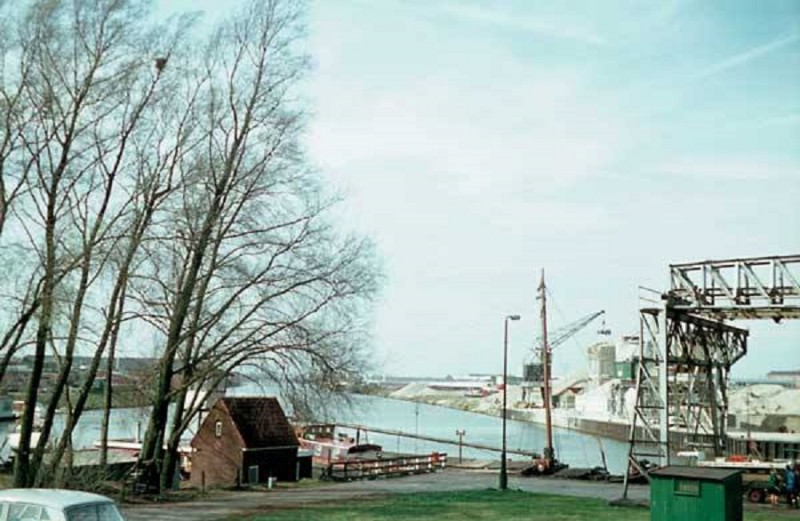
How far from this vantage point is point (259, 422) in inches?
1817

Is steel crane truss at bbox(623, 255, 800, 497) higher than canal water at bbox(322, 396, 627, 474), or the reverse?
steel crane truss at bbox(623, 255, 800, 497)

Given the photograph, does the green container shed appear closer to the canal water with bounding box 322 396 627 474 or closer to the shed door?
the shed door

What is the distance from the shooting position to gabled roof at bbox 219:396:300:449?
44875mm

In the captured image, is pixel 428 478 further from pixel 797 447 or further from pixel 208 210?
pixel 797 447

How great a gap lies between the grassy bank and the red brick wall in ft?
46.7

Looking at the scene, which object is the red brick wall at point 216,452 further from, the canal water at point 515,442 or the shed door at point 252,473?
the canal water at point 515,442

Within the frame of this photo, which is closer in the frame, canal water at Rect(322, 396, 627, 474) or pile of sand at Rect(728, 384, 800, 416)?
canal water at Rect(322, 396, 627, 474)

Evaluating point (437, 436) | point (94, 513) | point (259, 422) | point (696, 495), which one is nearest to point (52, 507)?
point (94, 513)

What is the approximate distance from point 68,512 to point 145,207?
1500 cm

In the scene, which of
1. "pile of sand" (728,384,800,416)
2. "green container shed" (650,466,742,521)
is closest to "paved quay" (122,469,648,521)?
"green container shed" (650,466,742,521)

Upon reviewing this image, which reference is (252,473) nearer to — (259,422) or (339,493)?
(259,422)

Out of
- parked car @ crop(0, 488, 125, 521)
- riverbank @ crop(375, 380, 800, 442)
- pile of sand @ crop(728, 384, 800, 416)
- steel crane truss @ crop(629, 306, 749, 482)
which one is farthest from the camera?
pile of sand @ crop(728, 384, 800, 416)

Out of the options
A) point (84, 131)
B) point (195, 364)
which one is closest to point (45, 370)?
point (195, 364)

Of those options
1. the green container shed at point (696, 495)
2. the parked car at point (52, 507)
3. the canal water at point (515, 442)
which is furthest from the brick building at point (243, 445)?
the parked car at point (52, 507)
